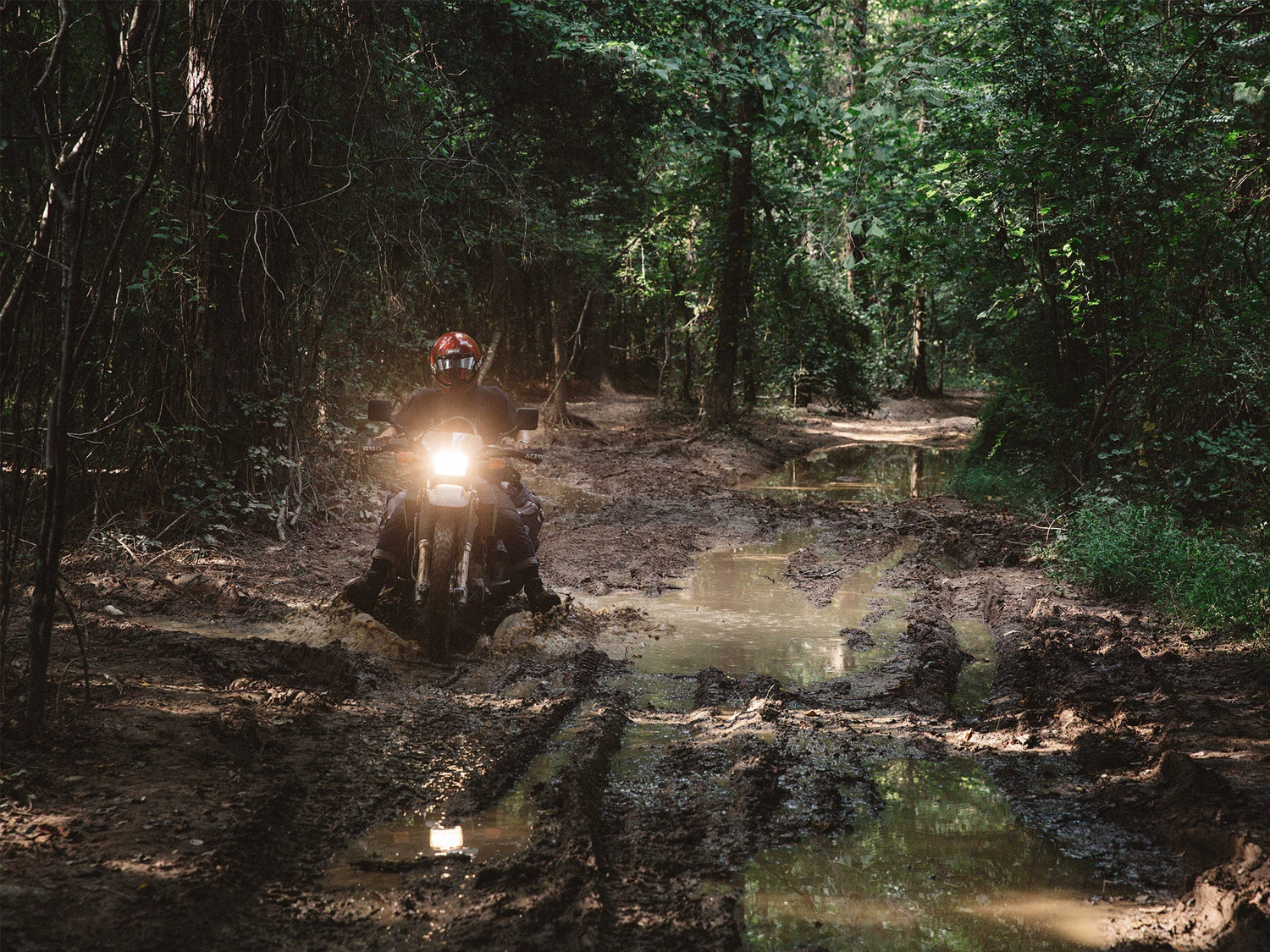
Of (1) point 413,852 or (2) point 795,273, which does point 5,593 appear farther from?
(2) point 795,273

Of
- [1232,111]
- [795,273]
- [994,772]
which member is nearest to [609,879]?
[994,772]

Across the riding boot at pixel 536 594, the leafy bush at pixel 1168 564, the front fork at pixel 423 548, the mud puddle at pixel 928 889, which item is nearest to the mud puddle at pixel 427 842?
the mud puddle at pixel 928 889

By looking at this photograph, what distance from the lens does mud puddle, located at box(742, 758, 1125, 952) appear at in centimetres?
314

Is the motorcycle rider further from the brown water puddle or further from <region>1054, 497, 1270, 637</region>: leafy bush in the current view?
<region>1054, 497, 1270, 637</region>: leafy bush

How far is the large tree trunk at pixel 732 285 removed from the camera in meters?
19.3

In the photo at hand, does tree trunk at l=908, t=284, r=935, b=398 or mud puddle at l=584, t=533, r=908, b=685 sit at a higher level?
tree trunk at l=908, t=284, r=935, b=398

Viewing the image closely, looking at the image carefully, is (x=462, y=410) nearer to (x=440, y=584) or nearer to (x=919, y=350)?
(x=440, y=584)

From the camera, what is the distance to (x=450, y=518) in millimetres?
6188

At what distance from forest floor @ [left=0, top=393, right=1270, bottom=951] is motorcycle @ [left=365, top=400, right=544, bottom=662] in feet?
1.11

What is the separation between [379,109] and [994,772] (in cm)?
884

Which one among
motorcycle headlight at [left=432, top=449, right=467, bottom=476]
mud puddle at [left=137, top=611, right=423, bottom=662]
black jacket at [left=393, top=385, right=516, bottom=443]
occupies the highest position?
black jacket at [left=393, top=385, right=516, bottom=443]

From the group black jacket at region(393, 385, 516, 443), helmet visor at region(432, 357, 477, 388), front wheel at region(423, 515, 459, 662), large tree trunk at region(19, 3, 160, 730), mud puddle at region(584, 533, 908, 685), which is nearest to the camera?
large tree trunk at region(19, 3, 160, 730)

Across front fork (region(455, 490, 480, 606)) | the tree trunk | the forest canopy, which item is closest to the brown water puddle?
the forest canopy

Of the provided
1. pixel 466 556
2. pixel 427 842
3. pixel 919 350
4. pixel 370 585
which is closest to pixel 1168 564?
pixel 466 556
